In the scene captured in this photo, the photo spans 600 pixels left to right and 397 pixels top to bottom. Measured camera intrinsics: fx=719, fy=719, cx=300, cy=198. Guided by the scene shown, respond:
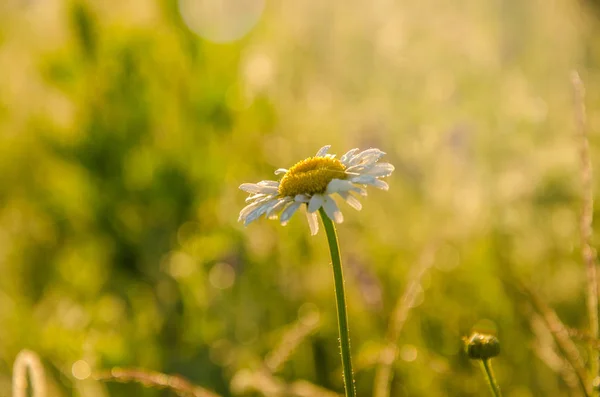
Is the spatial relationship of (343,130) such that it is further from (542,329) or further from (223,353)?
(542,329)

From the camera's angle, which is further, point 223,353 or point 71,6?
point 71,6

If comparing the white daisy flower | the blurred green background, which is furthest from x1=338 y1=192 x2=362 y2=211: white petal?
the blurred green background

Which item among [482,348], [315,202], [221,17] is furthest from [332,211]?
→ [221,17]

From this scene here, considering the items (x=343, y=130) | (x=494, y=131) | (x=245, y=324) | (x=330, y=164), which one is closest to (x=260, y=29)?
(x=343, y=130)

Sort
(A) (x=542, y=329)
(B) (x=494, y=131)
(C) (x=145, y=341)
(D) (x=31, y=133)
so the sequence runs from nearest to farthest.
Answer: (A) (x=542, y=329) < (C) (x=145, y=341) < (B) (x=494, y=131) < (D) (x=31, y=133)

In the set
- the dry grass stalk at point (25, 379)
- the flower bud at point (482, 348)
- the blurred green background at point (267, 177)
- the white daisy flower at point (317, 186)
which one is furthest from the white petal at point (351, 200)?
the blurred green background at point (267, 177)

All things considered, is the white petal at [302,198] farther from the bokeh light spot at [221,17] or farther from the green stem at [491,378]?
the bokeh light spot at [221,17]

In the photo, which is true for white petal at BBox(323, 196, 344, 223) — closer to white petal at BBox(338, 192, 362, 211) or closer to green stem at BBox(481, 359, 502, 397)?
white petal at BBox(338, 192, 362, 211)
